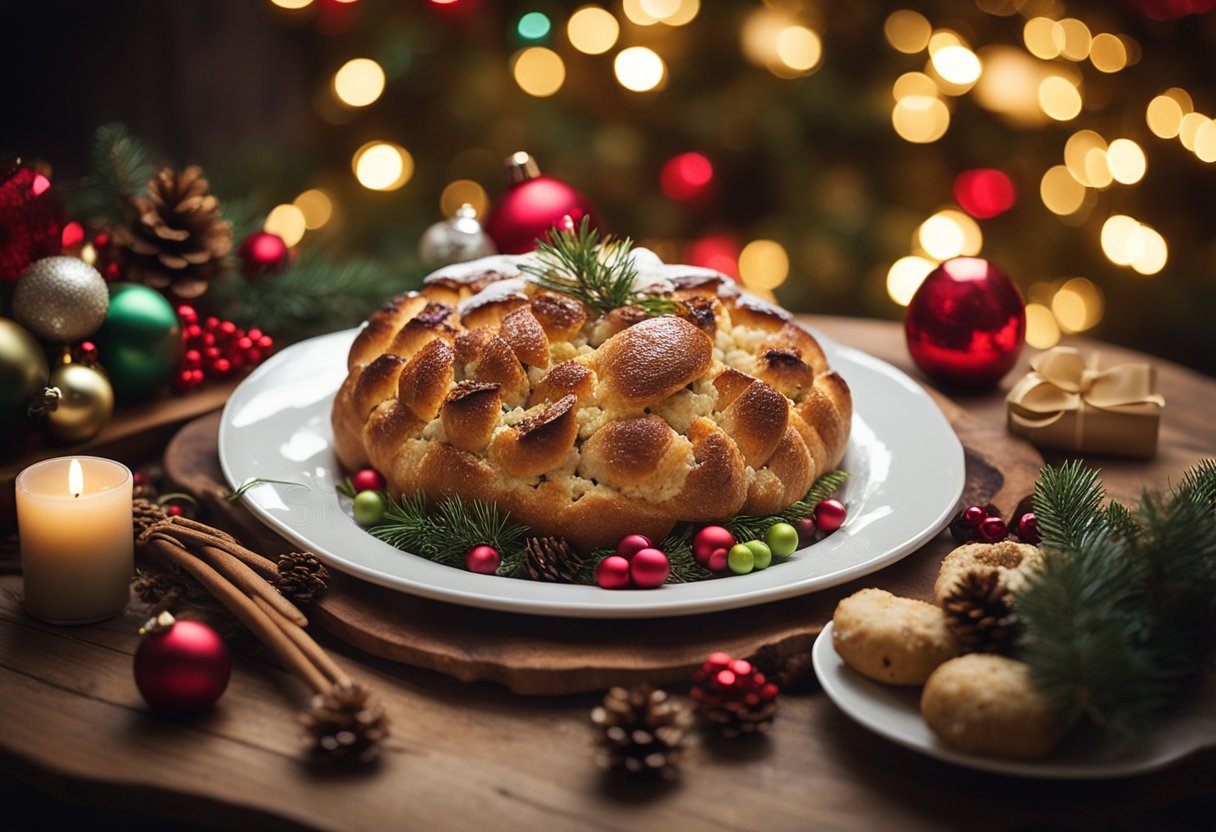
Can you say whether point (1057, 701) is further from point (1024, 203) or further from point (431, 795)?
point (1024, 203)

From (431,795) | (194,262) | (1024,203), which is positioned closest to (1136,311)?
(1024,203)

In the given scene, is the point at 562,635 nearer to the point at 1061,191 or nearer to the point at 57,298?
the point at 57,298

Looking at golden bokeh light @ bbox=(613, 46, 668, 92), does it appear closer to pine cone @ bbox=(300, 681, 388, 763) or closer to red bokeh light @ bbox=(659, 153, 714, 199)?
red bokeh light @ bbox=(659, 153, 714, 199)

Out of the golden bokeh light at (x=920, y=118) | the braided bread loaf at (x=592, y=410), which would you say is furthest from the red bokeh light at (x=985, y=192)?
the braided bread loaf at (x=592, y=410)

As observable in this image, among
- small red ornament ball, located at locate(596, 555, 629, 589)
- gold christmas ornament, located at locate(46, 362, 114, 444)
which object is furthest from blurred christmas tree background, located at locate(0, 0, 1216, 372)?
small red ornament ball, located at locate(596, 555, 629, 589)

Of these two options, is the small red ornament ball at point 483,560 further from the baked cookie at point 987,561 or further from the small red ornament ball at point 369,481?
the baked cookie at point 987,561

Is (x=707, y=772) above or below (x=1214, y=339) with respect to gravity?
above
